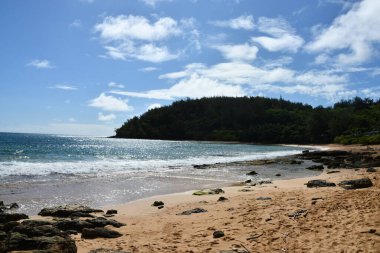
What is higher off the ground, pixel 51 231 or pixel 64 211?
pixel 51 231

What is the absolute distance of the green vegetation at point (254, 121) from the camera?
111250 millimetres

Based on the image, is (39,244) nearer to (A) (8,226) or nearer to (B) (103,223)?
(A) (8,226)

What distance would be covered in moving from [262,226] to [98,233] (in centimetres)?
484

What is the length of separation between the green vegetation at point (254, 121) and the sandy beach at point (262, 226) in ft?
290

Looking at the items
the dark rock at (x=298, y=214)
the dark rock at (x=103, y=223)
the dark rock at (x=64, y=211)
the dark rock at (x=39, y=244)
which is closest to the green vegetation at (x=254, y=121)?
the dark rock at (x=298, y=214)

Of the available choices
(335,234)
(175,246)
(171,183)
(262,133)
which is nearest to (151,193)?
(171,183)

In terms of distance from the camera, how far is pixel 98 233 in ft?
33.3

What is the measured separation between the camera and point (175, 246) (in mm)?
9047

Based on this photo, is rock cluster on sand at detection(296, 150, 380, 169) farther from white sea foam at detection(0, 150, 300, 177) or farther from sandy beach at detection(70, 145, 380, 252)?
sandy beach at detection(70, 145, 380, 252)

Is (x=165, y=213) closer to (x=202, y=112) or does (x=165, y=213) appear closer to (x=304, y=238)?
(x=304, y=238)

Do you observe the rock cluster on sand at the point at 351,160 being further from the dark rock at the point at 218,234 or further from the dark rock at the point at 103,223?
the dark rock at the point at 103,223

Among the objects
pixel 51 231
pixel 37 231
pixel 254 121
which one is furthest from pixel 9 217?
pixel 254 121

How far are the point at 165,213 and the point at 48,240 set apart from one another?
5996 millimetres

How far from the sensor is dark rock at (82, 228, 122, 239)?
10.1 meters
